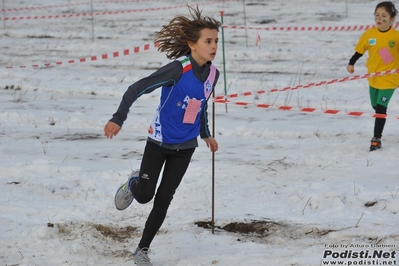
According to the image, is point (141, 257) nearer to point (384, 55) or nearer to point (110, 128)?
point (110, 128)

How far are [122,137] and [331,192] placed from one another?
3.85 metres

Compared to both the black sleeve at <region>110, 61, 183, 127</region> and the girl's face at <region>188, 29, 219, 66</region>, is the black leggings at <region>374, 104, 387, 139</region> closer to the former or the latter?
the girl's face at <region>188, 29, 219, 66</region>

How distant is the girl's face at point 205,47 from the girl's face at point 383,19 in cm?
376

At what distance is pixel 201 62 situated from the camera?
5.00 m

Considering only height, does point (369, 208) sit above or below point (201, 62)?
below

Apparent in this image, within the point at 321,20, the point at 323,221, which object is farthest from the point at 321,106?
the point at 321,20

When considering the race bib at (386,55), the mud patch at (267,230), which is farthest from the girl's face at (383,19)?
the mud patch at (267,230)

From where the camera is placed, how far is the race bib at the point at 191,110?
4.96 m

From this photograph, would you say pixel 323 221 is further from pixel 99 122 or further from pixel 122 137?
A: pixel 99 122

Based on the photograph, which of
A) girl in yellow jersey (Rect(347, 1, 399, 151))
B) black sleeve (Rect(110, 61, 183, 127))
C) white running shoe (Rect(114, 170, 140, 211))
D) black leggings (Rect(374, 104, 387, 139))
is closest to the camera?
black sleeve (Rect(110, 61, 183, 127))

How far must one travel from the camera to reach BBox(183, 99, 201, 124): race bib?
496 cm

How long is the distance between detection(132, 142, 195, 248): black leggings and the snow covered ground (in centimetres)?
42

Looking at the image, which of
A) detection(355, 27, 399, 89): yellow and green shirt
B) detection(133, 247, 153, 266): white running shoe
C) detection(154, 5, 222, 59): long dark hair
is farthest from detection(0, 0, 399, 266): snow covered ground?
detection(154, 5, 222, 59): long dark hair

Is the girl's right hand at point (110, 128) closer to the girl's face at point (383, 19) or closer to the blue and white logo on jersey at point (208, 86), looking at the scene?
the blue and white logo on jersey at point (208, 86)
